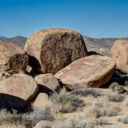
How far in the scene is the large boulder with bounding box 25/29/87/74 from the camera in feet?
33.9

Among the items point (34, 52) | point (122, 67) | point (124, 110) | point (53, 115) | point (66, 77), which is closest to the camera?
point (53, 115)

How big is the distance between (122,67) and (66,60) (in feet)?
10.8

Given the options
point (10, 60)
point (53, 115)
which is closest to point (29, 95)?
point (53, 115)

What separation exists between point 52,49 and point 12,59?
1.78m

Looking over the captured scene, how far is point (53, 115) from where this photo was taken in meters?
6.66

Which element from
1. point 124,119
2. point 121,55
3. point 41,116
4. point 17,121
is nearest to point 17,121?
point 17,121

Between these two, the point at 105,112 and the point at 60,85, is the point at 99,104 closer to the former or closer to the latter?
the point at 105,112

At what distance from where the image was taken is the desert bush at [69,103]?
23.5ft

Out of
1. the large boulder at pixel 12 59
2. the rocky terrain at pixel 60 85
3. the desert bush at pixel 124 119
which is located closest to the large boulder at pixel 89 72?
the rocky terrain at pixel 60 85

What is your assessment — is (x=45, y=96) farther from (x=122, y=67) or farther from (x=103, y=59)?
(x=122, y=67)

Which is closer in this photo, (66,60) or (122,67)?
(66,60)

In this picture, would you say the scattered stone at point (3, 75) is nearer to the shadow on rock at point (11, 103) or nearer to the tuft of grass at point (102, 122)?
the shadow on rock at point (11, 103)

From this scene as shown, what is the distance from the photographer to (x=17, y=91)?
7.79m

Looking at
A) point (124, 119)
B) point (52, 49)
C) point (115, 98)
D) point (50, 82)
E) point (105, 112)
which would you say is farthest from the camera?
point (52, 49)
